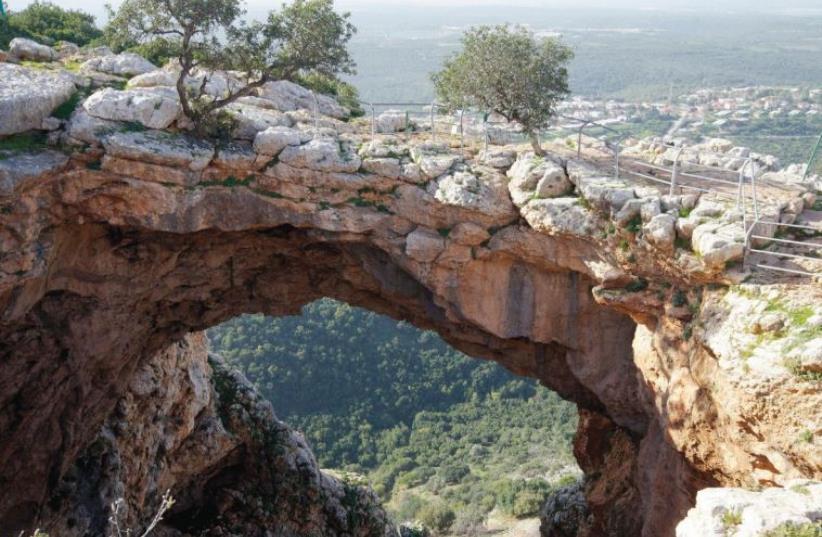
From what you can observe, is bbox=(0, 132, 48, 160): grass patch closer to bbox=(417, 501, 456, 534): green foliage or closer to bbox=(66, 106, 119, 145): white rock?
bbox=(66, 106, 119, 145): white rock

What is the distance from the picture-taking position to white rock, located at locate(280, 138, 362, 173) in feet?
62.9

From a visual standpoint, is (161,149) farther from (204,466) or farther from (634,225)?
(204,466)

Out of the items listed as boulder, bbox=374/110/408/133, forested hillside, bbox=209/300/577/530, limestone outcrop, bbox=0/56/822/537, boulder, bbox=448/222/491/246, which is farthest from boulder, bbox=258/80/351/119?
forested hillside, bbox=209/300/577/530

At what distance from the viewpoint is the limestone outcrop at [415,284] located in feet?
50.8

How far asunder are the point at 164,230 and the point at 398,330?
38.5 meters

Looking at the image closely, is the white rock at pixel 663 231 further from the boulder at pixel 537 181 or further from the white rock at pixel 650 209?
the boulder at pixel 537 181

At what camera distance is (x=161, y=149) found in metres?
18.5

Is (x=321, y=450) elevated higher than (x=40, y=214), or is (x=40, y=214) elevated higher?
(x=40, y=214)

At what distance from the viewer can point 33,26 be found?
1049 inches

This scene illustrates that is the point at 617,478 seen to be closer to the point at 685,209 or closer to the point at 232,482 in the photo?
the point at 685,209

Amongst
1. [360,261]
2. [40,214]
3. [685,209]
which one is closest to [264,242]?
[360,261]

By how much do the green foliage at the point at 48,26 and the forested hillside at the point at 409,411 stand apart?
2748cm

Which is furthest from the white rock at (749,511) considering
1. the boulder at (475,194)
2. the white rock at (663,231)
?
the boulder at (475,194)

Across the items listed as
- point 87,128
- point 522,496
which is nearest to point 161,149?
point 87,128
